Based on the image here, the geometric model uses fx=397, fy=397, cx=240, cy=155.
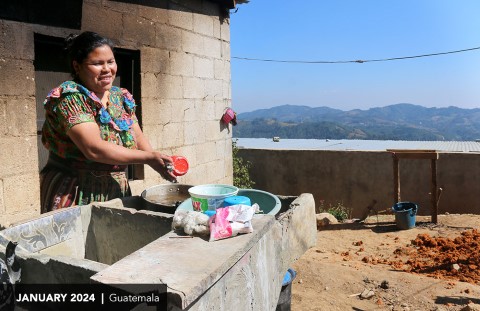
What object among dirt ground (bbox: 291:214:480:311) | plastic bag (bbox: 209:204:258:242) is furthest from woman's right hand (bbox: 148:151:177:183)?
dirt ground (bbox: 291:214:480:311)

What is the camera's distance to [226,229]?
152 cm

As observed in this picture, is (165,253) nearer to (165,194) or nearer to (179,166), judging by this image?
(179,166)

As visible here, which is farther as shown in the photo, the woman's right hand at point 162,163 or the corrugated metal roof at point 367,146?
the corrugated metal roof at point 367,146

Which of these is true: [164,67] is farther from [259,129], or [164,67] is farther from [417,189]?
[259,129]

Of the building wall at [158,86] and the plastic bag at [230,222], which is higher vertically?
the building wall at [158,86]

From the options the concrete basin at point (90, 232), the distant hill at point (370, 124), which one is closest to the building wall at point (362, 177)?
the distant hill at point (370, 124)

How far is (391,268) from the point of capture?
5504 mm

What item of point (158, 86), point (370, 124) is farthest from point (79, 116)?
A: point (370, 124)

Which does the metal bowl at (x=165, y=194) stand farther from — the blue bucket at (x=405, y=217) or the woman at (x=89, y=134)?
the blue bucket at (x=405, y=217)

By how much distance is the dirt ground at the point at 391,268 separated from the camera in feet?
13.6

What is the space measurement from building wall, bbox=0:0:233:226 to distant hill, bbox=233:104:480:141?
3.38 feet

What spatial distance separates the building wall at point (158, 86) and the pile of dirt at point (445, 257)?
3.03 m

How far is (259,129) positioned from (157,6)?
202 ft

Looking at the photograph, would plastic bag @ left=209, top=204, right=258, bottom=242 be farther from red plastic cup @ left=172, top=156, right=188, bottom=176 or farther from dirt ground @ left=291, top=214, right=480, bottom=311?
dirt ground @ left=291, top=214, right=480, bottom=311
